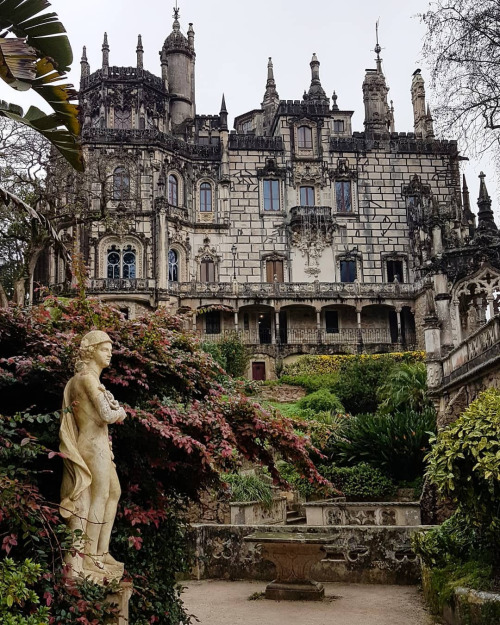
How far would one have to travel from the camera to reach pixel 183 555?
310 inches

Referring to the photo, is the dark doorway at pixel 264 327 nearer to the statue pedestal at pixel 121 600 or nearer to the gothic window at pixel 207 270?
the gothic window at pixel 207 270

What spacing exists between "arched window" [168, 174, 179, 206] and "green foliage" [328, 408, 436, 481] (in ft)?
81.4

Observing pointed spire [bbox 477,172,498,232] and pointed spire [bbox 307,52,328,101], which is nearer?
pointed spire [bbox 477,172,498,232]

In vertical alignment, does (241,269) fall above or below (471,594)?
above

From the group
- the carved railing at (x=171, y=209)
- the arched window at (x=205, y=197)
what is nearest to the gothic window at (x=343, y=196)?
the arched window at (x=205, y=197)

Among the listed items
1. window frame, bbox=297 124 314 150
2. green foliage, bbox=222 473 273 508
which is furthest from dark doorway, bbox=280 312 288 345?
green foliage, bbox=222 473 273 508

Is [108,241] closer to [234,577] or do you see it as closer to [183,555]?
[234,577]

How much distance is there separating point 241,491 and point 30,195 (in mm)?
14429

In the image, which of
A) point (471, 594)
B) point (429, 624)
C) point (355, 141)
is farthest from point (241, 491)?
point (355, 141)

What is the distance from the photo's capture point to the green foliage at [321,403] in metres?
28.2

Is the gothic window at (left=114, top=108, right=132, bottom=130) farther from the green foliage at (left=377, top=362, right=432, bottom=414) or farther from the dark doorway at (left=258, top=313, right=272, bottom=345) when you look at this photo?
the green foliage at (left=377, top=362, right=432, bottom=414)

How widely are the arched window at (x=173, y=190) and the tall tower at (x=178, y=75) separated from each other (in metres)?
5.17

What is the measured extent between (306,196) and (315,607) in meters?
35.7

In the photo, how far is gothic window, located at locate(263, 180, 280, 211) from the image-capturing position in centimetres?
4328
